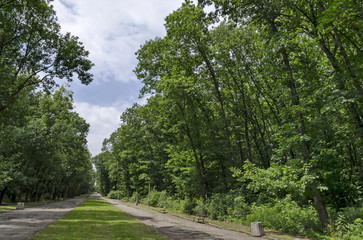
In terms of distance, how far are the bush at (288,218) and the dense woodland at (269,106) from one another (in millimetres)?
52

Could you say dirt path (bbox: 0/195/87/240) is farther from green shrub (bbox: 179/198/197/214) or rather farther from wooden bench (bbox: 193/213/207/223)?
green shrub (bbox: 179/198/197/214)

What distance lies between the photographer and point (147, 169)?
4194 cm

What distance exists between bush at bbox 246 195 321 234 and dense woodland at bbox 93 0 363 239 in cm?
5

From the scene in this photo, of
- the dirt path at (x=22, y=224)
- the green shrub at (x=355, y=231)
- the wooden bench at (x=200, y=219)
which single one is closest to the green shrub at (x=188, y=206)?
the wooden bench at (x=200, y=219)

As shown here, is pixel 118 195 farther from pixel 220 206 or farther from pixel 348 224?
pixel 348 224

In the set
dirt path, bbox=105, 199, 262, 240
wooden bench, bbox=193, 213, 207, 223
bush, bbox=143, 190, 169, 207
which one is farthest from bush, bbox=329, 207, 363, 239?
bush, bbox=143, 190, 169, 207

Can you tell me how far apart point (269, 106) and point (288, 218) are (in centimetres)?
1042

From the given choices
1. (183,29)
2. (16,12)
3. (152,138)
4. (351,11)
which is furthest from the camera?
(152,138)

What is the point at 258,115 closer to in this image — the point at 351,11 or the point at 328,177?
the point at 328,177

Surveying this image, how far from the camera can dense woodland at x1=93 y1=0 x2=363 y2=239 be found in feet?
37.1

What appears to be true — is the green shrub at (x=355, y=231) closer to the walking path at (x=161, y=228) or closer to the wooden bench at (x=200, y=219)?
the walking path at (x=161, y=228)

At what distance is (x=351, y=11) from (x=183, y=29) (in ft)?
42.3

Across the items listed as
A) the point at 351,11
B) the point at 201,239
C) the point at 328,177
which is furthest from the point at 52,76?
the point at 328,177

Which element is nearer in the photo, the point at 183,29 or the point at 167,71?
the point at 183,29
